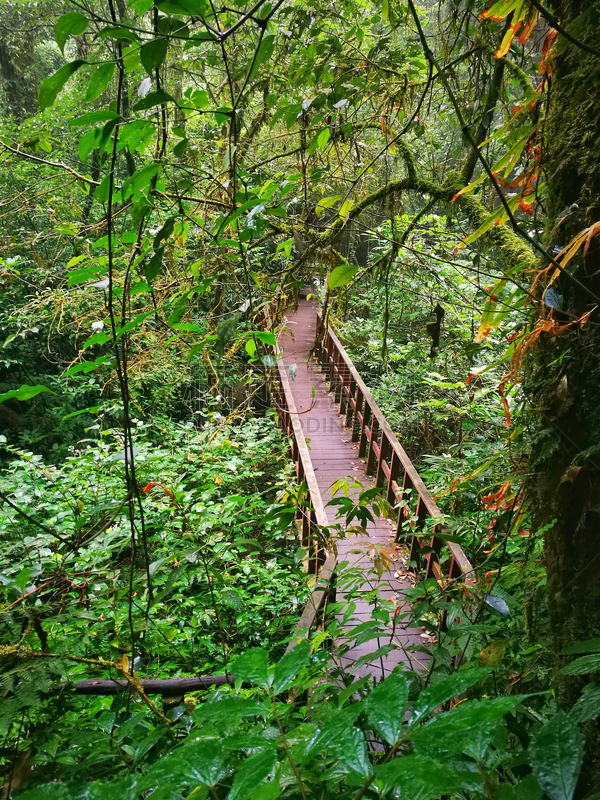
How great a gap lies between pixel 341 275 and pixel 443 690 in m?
0.99

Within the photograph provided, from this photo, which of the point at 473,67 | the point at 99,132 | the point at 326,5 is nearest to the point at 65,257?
the point at 326,5

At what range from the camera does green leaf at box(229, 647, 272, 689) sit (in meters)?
0.64

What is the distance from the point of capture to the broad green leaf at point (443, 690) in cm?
50

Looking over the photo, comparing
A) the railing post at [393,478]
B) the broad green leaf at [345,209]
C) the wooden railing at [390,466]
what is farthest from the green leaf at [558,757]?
the railing post at [393,478]

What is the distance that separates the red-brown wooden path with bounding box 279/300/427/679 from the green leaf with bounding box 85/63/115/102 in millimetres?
2233

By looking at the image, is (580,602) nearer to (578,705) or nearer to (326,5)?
(578,705)

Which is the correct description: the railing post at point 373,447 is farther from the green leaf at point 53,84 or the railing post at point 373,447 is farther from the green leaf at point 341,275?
the green leaf at point 53,84

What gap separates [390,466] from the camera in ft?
17.6

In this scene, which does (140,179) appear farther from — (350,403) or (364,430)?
(350,403)

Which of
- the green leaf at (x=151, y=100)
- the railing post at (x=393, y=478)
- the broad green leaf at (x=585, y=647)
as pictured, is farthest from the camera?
the railing post at (x=393, y=478)

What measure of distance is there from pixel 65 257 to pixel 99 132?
935 cm

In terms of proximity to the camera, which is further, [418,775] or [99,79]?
[99,79]

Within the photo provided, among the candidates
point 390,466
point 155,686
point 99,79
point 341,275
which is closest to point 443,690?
point 341,275

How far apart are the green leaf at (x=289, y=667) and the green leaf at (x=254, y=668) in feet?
0.05
